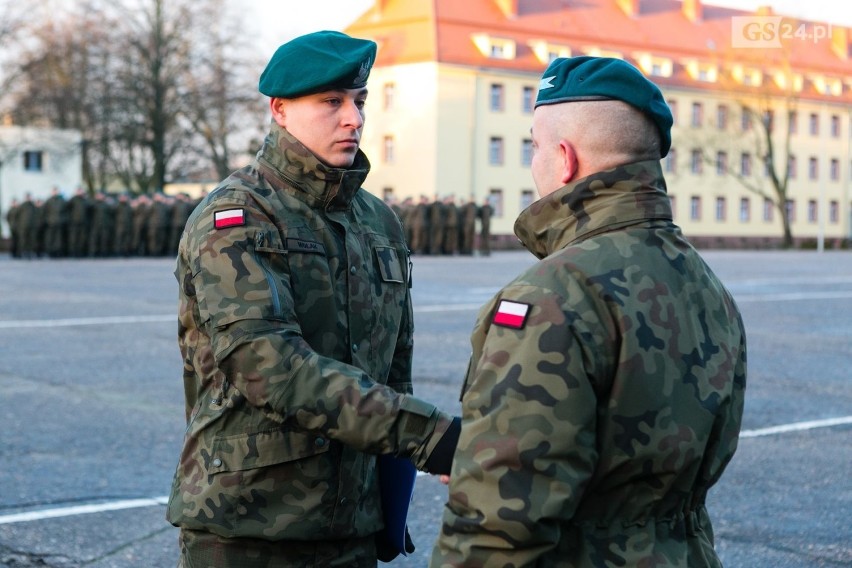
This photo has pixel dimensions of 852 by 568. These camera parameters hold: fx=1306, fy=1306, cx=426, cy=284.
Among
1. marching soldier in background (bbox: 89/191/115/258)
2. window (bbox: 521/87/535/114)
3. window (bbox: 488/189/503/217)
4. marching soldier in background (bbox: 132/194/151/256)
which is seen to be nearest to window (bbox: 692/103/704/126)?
window (bbox: 521/87/535/114)

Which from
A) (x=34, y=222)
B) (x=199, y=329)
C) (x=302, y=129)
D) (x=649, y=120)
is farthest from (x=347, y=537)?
(x=34, y=222)

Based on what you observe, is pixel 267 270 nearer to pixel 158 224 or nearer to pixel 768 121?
pixel 158 224

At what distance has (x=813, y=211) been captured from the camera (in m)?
83.8

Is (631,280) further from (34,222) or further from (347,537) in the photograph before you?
(34,222)

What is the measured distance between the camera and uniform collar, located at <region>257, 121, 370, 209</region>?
3.11 metres

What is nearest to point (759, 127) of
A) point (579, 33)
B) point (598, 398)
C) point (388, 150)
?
point (579, 33)

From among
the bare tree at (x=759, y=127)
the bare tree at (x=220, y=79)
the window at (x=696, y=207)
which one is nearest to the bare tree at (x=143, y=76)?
the bare tree at (x=220, y=79)

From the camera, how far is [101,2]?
4881cm

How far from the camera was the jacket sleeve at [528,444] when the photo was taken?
212 centimetres

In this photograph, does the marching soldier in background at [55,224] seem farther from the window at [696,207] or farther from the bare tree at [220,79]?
the window at [696,207]

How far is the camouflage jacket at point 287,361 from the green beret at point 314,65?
0.13 metres

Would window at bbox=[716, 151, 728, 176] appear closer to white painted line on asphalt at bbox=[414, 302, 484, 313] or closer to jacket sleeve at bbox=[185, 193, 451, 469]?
white painted line on asphalt at bbox=[414, 302, 484, 313]

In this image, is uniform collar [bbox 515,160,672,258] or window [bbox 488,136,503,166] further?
window [bbox 488,136,503,166]

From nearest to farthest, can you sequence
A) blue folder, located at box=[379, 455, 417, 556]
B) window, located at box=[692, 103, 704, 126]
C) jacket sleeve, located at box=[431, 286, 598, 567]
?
jacket sleeve, located at box=[431, 286, 598, 567] < blue folder, located at box=[379, 455, 417, 556] < window, located at box=[692, 103, 704, 126]
